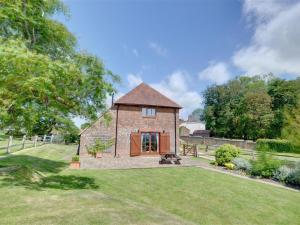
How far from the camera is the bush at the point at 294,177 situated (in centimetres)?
1109

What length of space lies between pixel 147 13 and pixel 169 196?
516 inches

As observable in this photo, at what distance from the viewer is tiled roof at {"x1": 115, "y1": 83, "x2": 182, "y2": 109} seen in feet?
69.7

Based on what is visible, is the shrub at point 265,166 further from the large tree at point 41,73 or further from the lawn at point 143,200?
the large tree at point 41,73

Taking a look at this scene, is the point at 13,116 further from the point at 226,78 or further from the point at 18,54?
the point at 226,78

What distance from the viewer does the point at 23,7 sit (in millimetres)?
7641

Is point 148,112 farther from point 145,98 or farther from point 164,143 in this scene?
point 164,143

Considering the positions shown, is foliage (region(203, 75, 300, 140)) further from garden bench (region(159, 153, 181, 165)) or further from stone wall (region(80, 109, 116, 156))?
stone wall (region(80, 109, 116, 156))

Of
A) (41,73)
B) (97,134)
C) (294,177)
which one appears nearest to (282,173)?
(294,177)

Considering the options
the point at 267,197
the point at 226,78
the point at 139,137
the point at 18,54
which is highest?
the point at 226,78

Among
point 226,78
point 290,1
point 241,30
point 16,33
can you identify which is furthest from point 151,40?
point 226,78

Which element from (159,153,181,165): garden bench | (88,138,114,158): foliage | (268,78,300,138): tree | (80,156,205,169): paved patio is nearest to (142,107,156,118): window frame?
(88,138,114,158): foliage

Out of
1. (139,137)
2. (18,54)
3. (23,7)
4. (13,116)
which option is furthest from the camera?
(139,137)

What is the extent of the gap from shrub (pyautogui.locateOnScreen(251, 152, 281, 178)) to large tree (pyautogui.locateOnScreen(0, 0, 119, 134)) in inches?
427

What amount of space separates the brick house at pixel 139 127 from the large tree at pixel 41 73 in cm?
970
